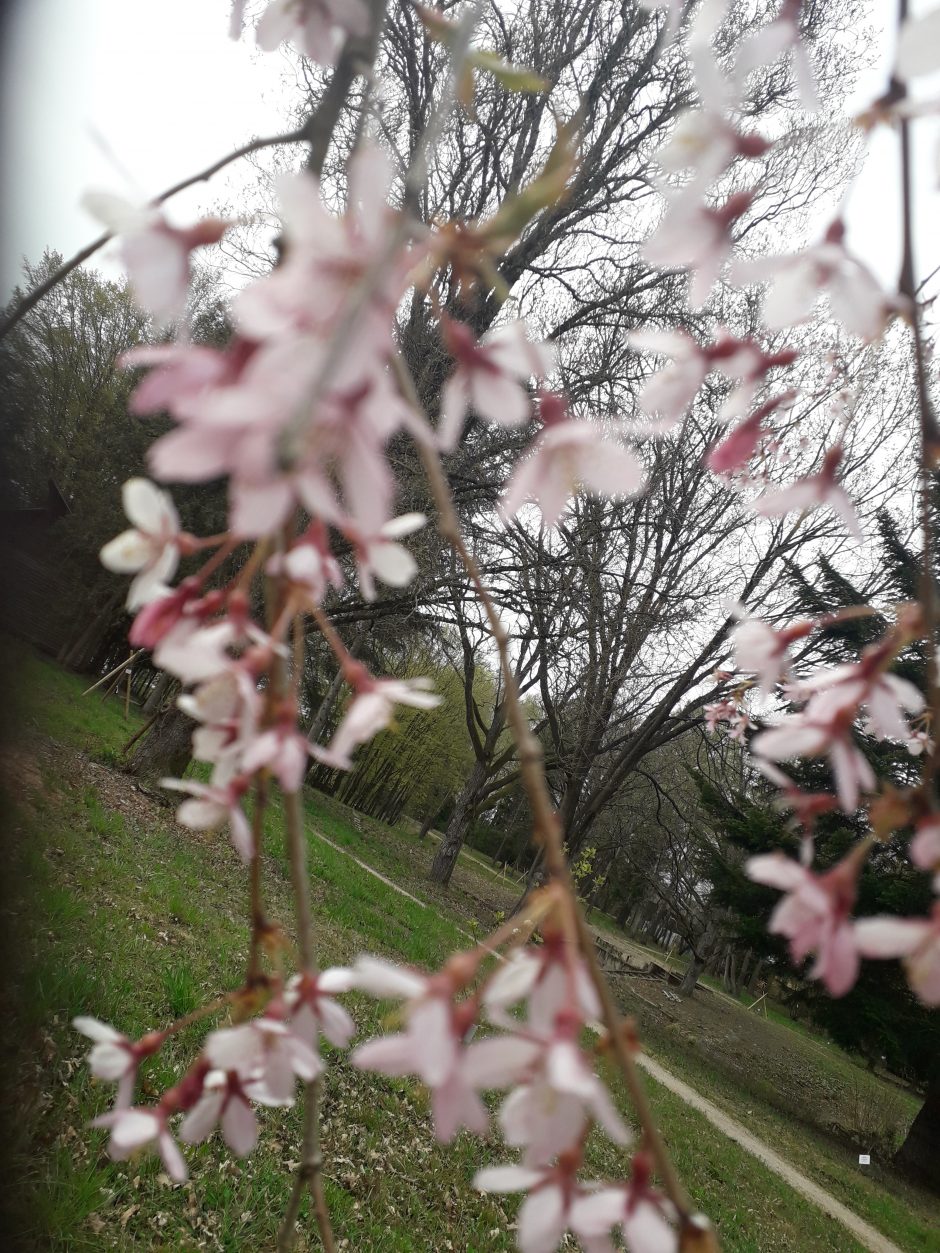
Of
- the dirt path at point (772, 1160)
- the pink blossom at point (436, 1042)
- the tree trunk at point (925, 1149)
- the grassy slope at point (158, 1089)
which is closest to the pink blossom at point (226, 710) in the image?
the pink blossom at point (436, 1042)

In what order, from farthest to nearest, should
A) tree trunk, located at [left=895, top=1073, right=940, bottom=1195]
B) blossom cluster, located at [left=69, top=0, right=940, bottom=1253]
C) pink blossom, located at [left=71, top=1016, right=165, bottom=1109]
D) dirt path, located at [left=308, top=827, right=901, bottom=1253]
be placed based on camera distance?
tree trunk, located at [left=895, top=1073, right=940, bottom=1195] → dirt path, located at [left=308, top=827, right=901, bottom=1253] → pink blossom, located at [left=71, top=1016, right=165, bottom=1109] → blossom cluster, located at [left=69, top=0, right=940, bottom=1253]

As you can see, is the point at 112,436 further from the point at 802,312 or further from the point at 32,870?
the point at 802,312

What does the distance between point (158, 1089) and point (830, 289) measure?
11.1ft

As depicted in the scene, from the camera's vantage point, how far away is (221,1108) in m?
0.58

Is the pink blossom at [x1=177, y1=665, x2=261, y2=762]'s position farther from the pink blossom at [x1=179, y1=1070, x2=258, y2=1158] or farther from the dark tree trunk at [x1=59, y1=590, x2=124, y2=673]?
the dark tree trunk at [x1=59, y1=590, x2=124, y2=673]

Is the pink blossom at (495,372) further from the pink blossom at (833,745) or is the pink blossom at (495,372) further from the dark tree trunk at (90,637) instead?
the dark tree trunk at (90,637)

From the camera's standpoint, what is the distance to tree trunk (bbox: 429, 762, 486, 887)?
14.4m

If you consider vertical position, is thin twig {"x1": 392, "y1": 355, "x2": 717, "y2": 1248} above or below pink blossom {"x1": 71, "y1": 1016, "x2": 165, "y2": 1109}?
above

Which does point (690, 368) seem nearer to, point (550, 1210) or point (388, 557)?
point (388, 557)

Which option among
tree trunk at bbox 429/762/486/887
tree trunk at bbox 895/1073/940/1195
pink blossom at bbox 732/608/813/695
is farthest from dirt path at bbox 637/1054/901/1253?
pink blossom at bbox 732/608/813/695

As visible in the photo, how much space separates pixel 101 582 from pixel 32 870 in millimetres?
10586

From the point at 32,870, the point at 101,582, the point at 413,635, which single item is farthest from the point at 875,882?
the point at 101,582

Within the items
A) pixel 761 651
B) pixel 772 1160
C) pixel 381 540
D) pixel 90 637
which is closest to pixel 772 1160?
pixel 772 1160

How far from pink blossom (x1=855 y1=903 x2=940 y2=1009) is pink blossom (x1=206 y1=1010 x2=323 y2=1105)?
349 millimetres
